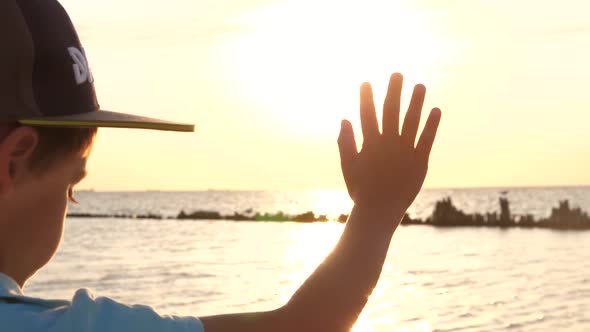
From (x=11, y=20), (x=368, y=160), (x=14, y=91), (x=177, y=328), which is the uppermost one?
(x=11, y=20)

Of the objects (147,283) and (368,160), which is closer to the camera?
(368,160)

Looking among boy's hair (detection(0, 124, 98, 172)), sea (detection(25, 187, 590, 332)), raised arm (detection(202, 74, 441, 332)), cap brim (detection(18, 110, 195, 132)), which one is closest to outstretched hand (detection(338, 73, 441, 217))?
raised arm (detection(202, 74, 441, 332))

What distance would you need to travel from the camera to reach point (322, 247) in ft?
110

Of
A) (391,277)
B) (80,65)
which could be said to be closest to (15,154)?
(80,65)

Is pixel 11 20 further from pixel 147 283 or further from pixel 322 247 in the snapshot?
pixel 322 247

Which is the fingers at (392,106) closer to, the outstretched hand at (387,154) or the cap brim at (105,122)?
the outstretched hand at (387,154)

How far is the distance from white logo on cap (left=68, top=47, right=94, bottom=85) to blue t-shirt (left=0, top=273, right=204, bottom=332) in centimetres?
36

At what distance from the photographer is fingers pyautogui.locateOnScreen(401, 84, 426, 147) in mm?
1428

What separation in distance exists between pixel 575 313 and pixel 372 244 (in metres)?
14.6

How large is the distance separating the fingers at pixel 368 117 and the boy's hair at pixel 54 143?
435mm

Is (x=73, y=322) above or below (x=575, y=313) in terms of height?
above

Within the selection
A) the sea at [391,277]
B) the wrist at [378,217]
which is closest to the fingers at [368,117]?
the wrist at [378,217]

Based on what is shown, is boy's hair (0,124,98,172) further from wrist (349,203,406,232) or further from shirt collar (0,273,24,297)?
wrist (349,203,406,232)

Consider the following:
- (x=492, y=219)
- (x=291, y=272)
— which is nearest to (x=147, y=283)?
(x=291, y=272)
